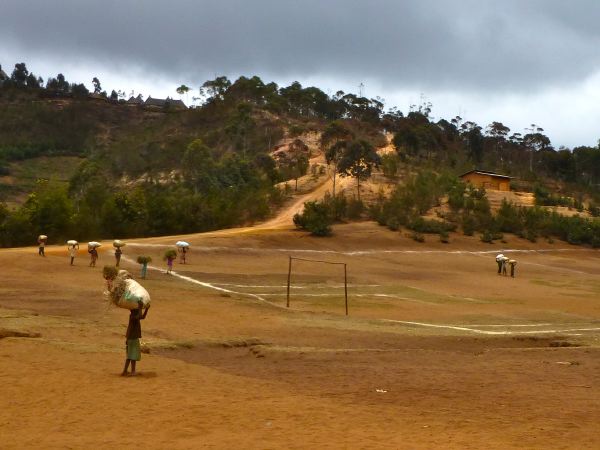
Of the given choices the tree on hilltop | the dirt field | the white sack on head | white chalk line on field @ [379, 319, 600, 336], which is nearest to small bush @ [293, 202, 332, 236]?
the tree on hilltop

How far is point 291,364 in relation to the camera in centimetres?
1859

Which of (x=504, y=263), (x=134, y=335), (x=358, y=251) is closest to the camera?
(x=134, y=335)

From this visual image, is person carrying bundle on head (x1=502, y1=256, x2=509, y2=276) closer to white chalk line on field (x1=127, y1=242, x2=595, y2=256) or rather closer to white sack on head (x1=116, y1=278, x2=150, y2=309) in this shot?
white chalk line on field (x1=127, y1=242, x2=595, y2=256)

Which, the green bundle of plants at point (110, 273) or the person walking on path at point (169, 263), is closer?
the green bundle of plants at point (110, 273)

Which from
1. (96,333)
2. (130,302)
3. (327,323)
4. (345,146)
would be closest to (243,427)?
(130,302)

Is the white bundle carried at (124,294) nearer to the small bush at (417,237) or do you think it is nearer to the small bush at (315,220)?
the small bush at (315,220)

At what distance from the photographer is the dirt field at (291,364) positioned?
1170 centimetres

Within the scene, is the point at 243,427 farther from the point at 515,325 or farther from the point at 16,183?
the point at 16,183

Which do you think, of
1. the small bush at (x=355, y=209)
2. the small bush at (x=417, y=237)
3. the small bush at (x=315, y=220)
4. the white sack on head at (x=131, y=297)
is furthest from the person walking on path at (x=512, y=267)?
the white sack on head at (x=131, y=297)

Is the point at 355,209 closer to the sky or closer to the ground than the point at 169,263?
closer to the sky

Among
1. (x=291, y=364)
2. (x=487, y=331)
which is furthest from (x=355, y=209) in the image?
(x=291, y=364)

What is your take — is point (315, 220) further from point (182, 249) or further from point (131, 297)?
point (131, 297)

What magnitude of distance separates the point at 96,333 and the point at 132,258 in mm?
23594

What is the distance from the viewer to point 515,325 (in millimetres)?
29734
